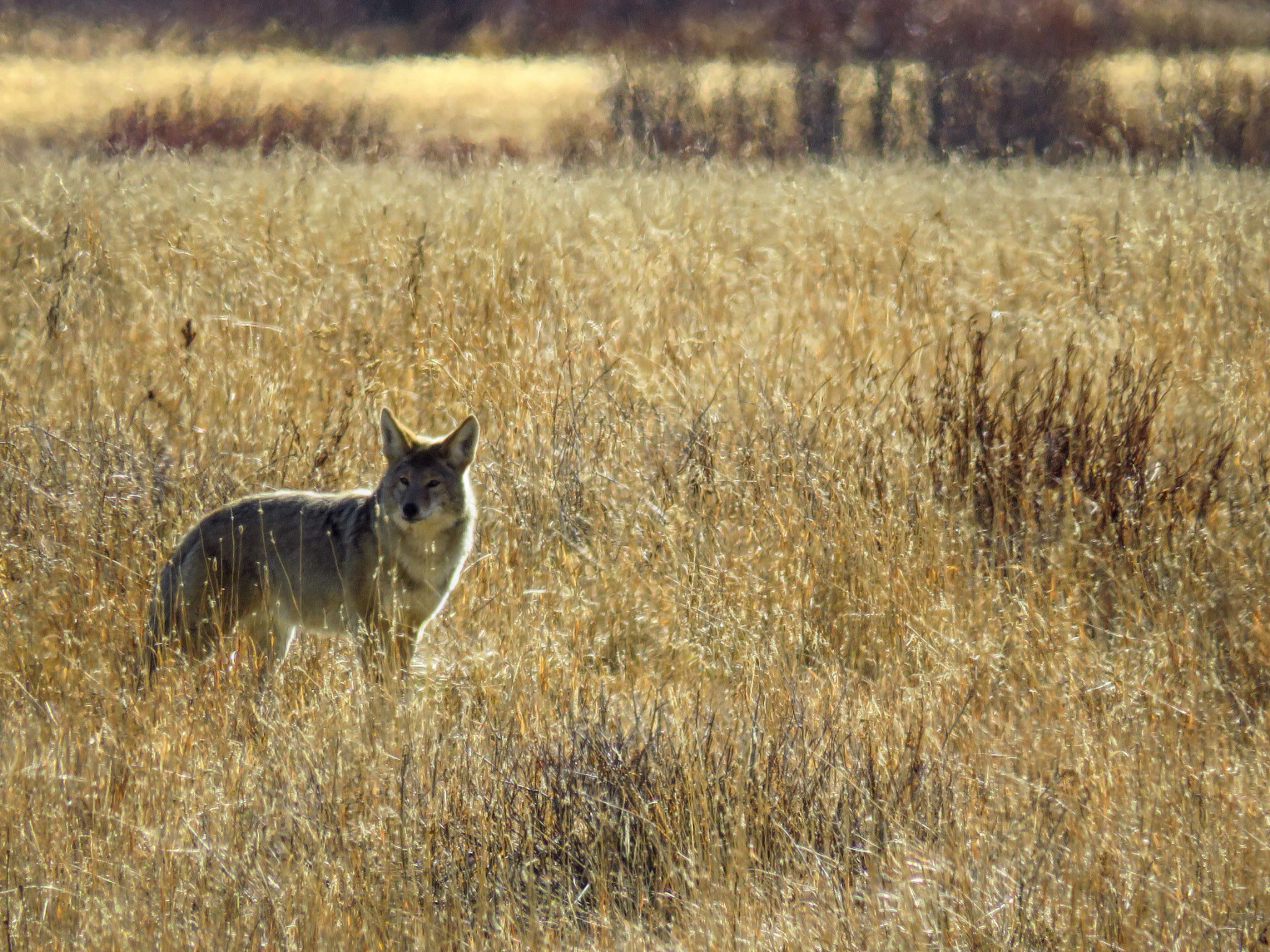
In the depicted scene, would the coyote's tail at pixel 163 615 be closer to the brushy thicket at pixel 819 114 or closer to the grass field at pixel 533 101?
the grass field at pixel 533 101

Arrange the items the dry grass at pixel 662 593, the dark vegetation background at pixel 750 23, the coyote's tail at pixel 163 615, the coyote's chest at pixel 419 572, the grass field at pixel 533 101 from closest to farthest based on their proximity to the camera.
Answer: the dry grass at pixel 662 593
the coyote's tail at pixel 163 615
the coyote's chest at pixel 419 572
the grass field at pixel 533 101
the dark vegetation background at pixel 750 23

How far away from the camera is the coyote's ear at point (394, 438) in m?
5.14

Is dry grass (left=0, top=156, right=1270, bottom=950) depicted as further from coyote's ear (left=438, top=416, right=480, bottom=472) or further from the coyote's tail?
coyote's ear (left=438, top=416, right=480, bottom=472)

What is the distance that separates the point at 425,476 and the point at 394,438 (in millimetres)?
284

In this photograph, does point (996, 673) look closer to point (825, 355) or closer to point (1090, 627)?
point (1090, 627)

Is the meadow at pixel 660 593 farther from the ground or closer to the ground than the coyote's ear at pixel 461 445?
closer to the ground

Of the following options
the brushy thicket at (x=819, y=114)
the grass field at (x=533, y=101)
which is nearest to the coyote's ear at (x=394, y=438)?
the grass field at (x=533, y=101)

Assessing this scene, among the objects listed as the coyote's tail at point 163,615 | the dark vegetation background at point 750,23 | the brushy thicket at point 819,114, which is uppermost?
the dark vegetation background at point 750,23

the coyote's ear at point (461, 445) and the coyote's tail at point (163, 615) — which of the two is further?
the coyote's ear at point (461, 445)

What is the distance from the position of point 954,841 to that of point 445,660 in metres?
2.28

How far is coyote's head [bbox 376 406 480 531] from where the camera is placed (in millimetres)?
4934

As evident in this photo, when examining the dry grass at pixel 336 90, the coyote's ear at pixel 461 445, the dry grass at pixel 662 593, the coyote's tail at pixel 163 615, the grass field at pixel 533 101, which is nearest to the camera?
the dry grass at pixel 662 593

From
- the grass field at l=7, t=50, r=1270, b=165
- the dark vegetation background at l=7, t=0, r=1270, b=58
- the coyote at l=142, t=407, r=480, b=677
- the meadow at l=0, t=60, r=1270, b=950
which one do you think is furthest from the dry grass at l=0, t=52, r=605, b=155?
the coyote at l=142, t=407, r=480, b=677

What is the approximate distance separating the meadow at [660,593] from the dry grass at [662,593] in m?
0.02
